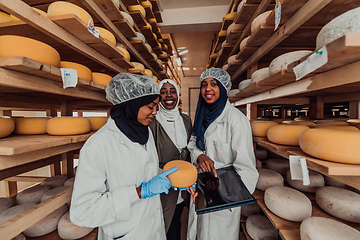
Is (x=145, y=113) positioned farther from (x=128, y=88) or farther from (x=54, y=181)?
(x=54, y=181)

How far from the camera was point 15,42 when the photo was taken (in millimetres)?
874

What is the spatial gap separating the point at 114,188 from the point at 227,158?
2.99ft

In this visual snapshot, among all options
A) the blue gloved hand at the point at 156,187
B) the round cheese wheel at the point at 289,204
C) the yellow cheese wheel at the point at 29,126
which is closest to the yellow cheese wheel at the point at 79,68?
the yellow cheese wheel at the point at 29,126

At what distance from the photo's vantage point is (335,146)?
67 cm

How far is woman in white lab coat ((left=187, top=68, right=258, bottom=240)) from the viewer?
1228mm

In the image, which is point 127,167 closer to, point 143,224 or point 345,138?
point 143,224

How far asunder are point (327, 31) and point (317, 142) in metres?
0.50

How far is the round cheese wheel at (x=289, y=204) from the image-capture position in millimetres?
1071

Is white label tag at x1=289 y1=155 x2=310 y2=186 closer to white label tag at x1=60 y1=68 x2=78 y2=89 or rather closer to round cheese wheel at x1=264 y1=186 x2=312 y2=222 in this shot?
round cheese wheel at x1=264 y1=186 x2=312 y2=222

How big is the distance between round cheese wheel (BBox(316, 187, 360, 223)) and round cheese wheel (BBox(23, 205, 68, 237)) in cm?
206

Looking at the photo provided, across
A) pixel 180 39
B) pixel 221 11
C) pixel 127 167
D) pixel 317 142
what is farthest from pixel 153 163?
pixel 180 39

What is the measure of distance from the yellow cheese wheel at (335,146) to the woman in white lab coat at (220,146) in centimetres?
50

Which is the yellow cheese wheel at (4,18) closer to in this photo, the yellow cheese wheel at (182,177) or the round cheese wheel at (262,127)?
the yellow cheese wheel at (182,177)

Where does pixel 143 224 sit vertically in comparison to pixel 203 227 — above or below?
above
